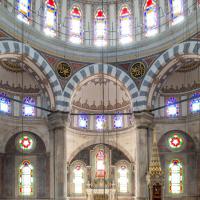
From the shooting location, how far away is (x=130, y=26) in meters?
21.1

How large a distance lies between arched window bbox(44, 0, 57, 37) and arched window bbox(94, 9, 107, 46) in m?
2.04

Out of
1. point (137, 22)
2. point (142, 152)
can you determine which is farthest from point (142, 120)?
point (137, 22)

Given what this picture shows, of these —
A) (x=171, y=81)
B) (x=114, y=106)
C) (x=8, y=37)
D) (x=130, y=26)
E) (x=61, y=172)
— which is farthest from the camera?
(x=114, y=106)

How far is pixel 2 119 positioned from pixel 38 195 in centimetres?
403

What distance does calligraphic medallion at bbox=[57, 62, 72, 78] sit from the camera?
20062mm

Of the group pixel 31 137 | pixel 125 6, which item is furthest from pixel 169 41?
pixel 31 137

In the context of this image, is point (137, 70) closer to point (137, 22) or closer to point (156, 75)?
point (156, 75)

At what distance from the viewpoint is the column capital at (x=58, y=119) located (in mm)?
19656

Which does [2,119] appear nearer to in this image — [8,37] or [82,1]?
[8,37]

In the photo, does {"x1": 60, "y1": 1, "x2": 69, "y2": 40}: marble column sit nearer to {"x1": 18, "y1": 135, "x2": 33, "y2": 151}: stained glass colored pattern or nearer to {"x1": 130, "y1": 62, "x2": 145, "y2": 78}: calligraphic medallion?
{"x1": 130, "y1": 62, "x2": 145, "y2": 78}: calligraphic medallion

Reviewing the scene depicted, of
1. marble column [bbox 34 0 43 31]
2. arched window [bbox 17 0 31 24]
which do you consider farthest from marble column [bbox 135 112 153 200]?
arched window [bbox 17 0 31 24]

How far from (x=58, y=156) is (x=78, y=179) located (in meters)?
4.51

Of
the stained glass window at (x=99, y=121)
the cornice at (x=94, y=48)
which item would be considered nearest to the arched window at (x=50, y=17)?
the cornice at (x=94, y=48)

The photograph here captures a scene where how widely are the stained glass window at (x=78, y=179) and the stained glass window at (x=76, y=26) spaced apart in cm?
673
